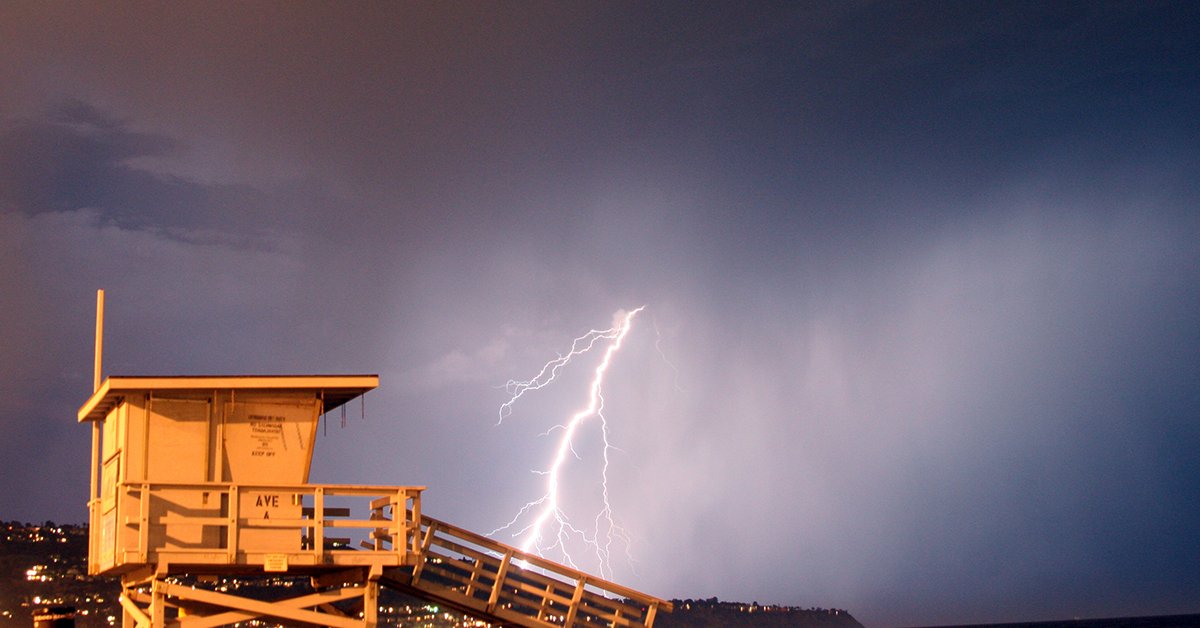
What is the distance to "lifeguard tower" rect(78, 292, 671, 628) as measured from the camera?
65.6 feet

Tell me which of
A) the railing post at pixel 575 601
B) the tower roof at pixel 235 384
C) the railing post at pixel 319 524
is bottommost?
the railing post at pixel 575 601

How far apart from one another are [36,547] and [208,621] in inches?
3418

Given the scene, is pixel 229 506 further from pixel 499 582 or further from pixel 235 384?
pixel 499 582

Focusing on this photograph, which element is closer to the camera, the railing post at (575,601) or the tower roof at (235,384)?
the tower roof at (235,384)

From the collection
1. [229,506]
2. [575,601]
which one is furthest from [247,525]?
[575,601]

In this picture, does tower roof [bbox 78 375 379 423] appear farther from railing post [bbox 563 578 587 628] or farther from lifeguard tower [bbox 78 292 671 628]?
railing post [bbox 563 578 587 628]

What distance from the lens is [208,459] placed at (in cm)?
2106

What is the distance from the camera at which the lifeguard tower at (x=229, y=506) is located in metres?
20.0

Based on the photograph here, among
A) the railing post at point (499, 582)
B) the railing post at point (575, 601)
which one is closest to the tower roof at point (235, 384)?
the railing post at point (499, 582)

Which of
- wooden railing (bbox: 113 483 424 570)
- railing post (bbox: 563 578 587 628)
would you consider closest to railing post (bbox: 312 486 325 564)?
wooden railing (bbox: 113 483 424 570)

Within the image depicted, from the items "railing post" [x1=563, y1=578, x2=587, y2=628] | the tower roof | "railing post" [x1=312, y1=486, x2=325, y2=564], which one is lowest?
"railing post" [x1=563, y1=578, x2=587, y2=628]

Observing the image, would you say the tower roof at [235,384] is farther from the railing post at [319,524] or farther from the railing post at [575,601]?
the railing post at [575,601]

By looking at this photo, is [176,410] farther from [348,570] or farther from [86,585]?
[86,585]

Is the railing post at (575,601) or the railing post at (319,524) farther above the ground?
the railing post at (319,524)
